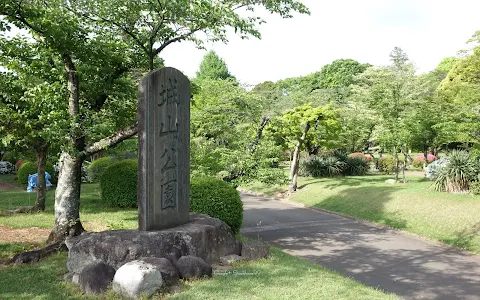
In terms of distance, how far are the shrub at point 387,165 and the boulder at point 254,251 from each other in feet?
72.2

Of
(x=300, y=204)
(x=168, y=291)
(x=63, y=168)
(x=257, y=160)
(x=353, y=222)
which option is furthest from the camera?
(x=300, y=204)

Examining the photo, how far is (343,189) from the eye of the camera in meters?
19.1

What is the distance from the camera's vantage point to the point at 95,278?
6043mm

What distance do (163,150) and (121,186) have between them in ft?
25.6

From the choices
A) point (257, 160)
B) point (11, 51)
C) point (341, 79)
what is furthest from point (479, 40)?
point (341, 79)

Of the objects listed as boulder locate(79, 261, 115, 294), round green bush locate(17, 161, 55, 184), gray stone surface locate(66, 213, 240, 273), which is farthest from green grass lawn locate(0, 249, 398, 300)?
round green bush locate(17, 161, 55, 184)

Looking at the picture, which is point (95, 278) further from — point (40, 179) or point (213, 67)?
point (213, 67)

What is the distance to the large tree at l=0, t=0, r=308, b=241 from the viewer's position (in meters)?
7.95

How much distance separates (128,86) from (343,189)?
12248 mm

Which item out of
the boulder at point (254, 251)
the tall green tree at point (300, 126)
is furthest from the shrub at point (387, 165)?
the boulder at point (254, 251)

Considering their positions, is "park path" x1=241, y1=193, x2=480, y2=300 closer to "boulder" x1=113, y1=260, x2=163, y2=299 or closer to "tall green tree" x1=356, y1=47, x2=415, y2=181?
"boulder" x1=113, y1=260, x2=163, y2=299

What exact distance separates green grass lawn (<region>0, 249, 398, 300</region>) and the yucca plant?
994 centimetres

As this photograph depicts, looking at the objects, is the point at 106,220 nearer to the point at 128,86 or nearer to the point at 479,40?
the point at 128,86

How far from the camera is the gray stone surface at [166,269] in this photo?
603 cm
